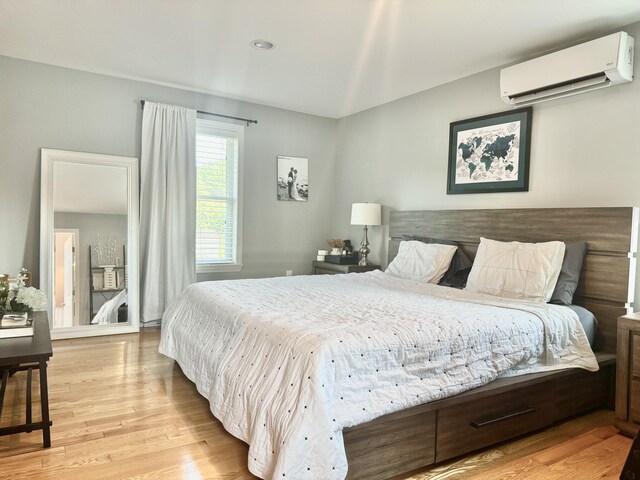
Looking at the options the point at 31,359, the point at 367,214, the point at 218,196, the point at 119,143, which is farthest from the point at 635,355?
the point at 119,143

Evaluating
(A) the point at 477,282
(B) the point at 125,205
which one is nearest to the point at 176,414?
(A) the point at 477,282

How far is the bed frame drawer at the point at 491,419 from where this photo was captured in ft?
6.65

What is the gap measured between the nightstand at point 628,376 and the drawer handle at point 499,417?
1.77 feet

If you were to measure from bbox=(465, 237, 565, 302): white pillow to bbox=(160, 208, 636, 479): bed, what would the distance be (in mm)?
198

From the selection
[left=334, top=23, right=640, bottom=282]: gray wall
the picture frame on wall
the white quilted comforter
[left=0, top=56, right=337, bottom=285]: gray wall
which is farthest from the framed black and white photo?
the white quilted comforter

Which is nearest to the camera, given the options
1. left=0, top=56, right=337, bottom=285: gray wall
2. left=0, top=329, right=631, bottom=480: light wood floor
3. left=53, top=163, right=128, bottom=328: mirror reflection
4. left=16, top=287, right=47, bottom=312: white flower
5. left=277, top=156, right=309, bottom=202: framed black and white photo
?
left=0, top=329, right=631, bottom=480: light wood floor

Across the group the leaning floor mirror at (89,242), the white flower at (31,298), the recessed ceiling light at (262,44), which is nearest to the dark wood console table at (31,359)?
the white flower at (31,298)

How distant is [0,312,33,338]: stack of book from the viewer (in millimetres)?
2336

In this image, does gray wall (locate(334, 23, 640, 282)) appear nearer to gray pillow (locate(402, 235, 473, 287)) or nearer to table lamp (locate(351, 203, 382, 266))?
table lamp (locate(351, 203, 382, 266))

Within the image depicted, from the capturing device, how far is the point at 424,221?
4.17m

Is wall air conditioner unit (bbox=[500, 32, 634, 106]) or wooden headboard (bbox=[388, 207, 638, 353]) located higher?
wall air conditioner unit (bbox=[500, 32, 634, 106])

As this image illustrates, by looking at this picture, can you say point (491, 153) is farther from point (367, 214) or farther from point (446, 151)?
point (367, 214)

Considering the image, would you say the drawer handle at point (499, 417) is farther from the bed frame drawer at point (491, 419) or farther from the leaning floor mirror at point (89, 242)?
the leaning floor mirror at point (89, 242)

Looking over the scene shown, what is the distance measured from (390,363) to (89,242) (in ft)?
11.0
